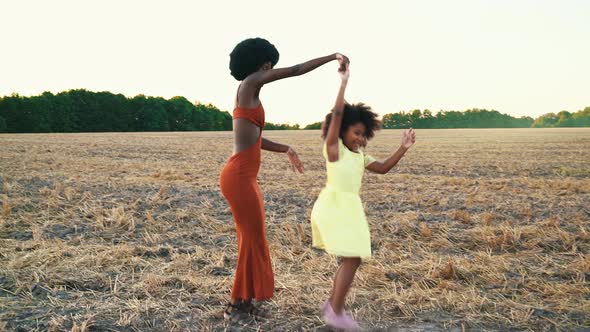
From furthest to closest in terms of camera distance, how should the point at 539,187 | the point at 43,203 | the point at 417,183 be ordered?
the point at 417,183
the point at 539,187
the point at 43,203

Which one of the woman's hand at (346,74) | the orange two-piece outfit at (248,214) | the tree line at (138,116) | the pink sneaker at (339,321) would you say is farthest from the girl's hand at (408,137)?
the tree line at (138,116)

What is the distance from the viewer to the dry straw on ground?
3809 millimetres

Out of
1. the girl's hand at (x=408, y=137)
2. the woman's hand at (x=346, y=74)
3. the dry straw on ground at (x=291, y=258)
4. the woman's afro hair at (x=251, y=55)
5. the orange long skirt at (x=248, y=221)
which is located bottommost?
the dry straw on ground at (x=291, y=258)

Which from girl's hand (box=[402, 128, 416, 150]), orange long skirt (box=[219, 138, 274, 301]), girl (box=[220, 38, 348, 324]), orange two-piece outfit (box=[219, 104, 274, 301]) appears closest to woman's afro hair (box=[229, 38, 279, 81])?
girl (box=[220, 38, 348, 324])

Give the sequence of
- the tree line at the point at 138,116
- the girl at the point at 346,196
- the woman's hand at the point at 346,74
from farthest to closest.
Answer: the tree line at the point at 138,116 < the girl at the point at 346,196 < the woman's hand at the point at 346,74

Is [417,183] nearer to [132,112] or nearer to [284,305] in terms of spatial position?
[284,305]

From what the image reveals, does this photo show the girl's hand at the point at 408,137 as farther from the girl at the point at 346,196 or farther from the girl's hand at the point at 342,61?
the girl's hand at the point at 342,61

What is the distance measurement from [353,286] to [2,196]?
7.15 m

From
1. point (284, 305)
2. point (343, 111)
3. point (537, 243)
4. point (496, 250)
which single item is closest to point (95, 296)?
point (284, 305)

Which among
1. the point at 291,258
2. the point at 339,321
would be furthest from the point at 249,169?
the point at 291,258

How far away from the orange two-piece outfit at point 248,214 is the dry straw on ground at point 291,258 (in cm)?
34

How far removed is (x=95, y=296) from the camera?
420 cm

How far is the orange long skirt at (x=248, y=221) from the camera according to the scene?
3416mm

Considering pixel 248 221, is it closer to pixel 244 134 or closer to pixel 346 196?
pixel 244 134
